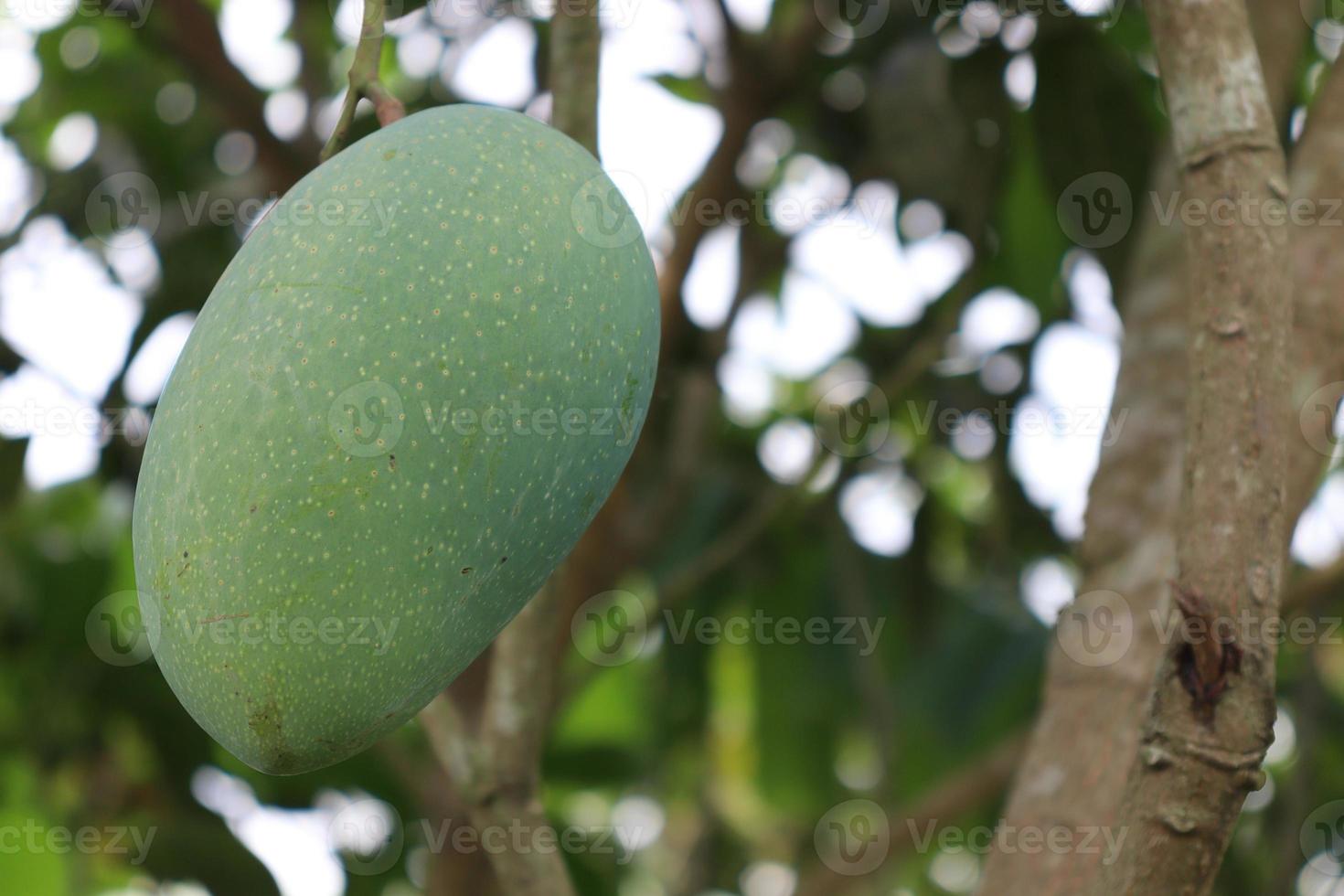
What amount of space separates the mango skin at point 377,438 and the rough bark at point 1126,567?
0.47 metres

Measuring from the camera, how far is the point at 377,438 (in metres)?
0.59

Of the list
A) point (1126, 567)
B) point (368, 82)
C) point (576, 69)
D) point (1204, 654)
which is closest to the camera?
point (1204, 654)

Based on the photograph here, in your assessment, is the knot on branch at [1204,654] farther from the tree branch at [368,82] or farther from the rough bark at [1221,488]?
the tree branch at [368,82]

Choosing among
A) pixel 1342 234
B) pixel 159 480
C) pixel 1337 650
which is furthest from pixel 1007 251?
pixel 1337 650

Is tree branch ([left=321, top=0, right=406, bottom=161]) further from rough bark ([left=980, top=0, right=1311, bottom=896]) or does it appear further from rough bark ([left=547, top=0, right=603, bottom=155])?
rough bark ([left=980, top=0, right=1311, bottom=896])

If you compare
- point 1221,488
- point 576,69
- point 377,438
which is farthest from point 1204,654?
point 576,69

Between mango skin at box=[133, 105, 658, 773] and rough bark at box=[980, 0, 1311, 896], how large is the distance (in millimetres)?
467

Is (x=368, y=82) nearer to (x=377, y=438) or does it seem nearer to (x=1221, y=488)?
(x=377, y=438)

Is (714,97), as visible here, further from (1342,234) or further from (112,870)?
(112,870)

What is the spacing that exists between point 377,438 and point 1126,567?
2.20ft

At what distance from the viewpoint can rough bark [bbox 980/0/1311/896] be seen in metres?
0.96

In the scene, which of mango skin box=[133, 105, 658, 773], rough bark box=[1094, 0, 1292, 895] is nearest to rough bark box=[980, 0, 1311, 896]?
rough bark box=[1094, 0, 1292, 895]

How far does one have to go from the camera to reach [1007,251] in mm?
1743

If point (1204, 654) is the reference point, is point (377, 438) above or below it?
above
